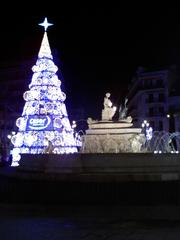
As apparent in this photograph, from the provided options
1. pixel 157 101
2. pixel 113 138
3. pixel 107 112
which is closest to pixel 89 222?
pixel 113 138

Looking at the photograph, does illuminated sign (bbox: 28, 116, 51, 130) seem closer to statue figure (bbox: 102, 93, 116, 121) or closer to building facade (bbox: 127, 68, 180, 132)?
statue figure (bbox: 102, 93, 116, 121)

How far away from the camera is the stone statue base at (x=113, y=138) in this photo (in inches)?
1000

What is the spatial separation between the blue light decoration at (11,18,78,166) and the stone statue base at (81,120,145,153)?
744 centimetres

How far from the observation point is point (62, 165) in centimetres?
1886

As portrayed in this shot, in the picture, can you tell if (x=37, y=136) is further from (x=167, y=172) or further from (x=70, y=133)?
(x=167, y=172)

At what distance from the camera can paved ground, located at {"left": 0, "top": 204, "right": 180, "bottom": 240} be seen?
10.1m

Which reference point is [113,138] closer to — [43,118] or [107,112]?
[107,112]

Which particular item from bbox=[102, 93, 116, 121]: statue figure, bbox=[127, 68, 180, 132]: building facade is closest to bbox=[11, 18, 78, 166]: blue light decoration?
bbox=[102, 93, 116, 121]: statue figure

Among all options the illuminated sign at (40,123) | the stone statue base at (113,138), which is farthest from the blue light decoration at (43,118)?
the stone statue base at (113,138)

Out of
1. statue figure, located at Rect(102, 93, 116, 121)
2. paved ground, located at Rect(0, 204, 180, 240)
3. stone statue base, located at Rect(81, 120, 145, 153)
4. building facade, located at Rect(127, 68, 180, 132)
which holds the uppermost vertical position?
building facade, located at Rect(127, 68, 180, 132)

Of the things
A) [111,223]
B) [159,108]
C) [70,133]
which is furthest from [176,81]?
[111,223]

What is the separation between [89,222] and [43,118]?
2236 centimetres

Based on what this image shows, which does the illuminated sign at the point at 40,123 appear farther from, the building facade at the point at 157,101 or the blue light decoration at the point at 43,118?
the building facade at the point at 157,101

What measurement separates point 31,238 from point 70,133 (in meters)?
24.8
